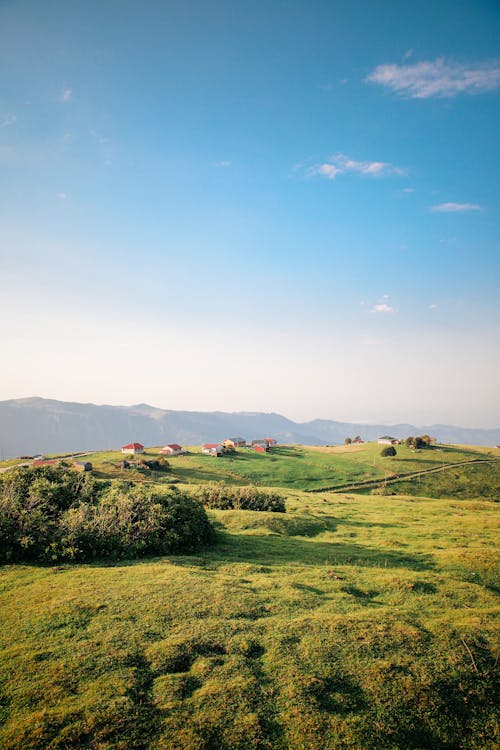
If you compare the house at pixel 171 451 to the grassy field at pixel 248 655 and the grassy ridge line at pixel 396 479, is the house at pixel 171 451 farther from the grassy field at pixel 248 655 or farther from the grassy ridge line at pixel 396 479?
the grassy field at pixel 248 655

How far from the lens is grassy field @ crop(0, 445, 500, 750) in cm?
923

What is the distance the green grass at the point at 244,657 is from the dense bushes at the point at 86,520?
1498mm

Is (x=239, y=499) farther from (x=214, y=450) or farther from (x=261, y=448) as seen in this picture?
(x=261, y=448)

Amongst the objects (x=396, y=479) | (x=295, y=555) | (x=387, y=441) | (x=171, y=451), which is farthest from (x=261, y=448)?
(x=295, y=555)

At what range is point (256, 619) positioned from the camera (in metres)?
14.2

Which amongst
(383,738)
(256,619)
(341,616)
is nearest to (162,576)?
(256,619)

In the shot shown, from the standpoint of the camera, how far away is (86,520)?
21.9 metres

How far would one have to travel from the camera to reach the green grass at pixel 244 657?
922 cm

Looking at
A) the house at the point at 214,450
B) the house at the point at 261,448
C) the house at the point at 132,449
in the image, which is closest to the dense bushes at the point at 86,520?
the house at the point at 214,450

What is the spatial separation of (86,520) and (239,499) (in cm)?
1971

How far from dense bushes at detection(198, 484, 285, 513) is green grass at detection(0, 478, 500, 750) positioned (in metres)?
17.6

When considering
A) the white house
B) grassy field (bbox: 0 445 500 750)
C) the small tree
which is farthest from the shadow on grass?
the white house

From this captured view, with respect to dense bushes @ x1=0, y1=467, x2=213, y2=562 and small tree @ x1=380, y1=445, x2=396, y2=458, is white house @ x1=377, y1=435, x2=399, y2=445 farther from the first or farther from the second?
dense bushes @ x1=0, y1=467, x2=213, y2=562

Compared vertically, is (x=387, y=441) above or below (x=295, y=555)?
below
